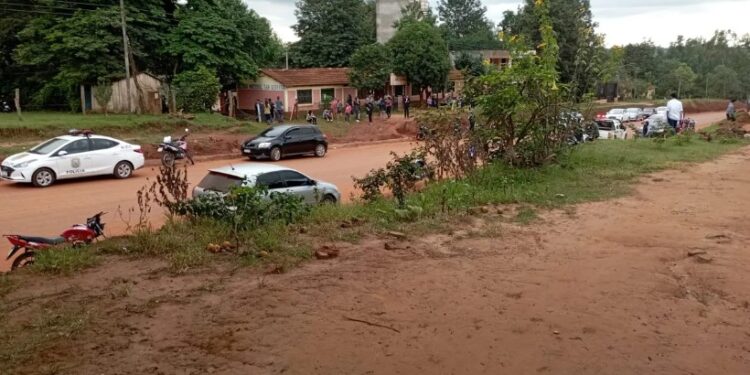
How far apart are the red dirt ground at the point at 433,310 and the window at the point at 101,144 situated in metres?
12.0

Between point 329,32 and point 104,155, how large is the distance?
34726 mm

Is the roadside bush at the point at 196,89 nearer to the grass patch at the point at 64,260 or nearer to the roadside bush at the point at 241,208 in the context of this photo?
the roadside bush at the point at 241,208

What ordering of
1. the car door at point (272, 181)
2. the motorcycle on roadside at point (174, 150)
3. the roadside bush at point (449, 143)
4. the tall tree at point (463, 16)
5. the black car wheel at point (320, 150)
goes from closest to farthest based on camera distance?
the car door at point (272, 181), the roadside bush at point (449, 143), the motorcycle on roadside at point (174, 150), the black car wheel at point (320, 150), the tall tree at point (463, 16)

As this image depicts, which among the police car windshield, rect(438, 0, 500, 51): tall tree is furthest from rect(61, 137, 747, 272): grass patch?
rect(438, 0, 500, 51): tall tree

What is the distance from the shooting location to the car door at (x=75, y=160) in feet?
56.1

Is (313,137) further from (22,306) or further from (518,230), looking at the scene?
(22,306)

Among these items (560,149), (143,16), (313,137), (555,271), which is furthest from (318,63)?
(555,271)

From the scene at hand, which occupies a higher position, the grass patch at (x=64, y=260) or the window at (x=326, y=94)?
the window at (x=326, y=94)

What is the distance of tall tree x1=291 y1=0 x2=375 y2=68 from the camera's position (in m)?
49.8

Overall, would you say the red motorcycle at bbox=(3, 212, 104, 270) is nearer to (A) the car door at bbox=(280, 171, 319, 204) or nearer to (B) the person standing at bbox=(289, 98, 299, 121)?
(A) the car door at bbox=(280, 171, 319, 204)

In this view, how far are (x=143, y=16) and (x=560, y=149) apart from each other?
81.5ft

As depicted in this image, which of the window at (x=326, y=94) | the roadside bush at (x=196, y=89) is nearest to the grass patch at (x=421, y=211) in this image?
the roadside bush at (x=196, y=89)

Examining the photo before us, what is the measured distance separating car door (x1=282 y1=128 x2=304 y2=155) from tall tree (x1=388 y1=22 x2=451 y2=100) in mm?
19997

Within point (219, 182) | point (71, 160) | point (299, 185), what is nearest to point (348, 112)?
point (71, 160)
